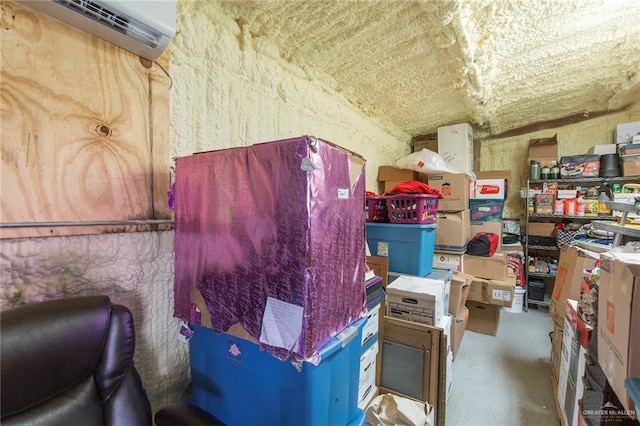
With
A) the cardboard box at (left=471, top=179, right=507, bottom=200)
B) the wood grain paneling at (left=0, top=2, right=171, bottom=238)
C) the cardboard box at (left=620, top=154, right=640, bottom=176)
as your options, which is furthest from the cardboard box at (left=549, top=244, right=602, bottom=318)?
the wood grain paneling at (left=0, top=2, right=171, bottom=238)

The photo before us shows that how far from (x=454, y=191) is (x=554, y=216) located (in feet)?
5.40

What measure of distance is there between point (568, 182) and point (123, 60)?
4.53 m

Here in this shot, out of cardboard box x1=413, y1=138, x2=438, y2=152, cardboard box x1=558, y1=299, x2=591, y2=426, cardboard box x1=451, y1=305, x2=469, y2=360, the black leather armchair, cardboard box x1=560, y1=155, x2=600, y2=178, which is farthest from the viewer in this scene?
cardboard box x1=413, y1=138, x2=438, y2=152

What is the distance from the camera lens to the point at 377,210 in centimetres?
229

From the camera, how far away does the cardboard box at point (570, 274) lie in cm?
175

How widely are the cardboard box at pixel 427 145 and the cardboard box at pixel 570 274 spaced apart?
6.14ft

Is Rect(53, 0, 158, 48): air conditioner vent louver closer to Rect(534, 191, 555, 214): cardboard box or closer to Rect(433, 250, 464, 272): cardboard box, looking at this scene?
Rect(433, 250, 464, 272): cardboard box

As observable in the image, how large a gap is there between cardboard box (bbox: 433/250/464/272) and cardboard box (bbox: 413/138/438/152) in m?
Answer: 1.45

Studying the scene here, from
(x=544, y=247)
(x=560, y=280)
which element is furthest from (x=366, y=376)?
(x=544, y=247)

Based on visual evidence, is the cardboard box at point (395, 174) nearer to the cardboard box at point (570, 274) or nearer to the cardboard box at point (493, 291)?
the cardboard box at point (493, 291)

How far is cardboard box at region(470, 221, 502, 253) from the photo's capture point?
326 centimetres

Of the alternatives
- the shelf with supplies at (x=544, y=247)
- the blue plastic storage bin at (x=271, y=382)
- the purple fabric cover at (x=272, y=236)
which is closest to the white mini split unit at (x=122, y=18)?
the purple fabric cover at (x=272, y=236)

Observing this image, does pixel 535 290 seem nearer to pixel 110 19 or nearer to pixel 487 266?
pixel 487 266

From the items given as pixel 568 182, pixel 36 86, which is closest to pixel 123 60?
pixel 36 86
